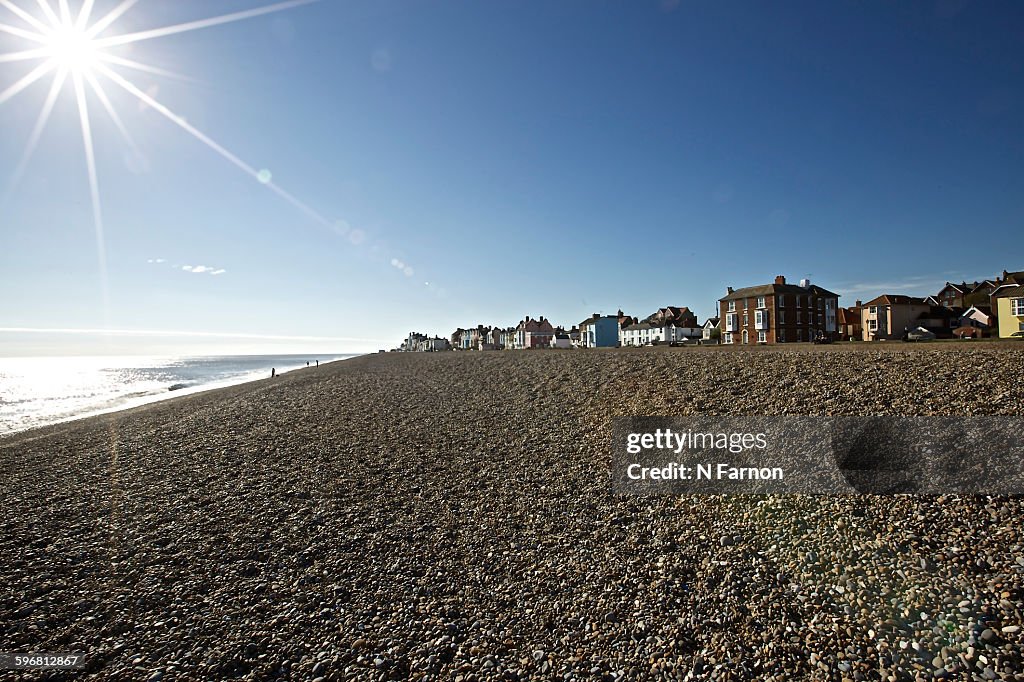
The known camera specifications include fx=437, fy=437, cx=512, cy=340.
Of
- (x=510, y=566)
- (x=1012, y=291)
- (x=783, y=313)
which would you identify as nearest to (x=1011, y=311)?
(x=1012, y=291)

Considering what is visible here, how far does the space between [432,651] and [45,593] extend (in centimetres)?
632

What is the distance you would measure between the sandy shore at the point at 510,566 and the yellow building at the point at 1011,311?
88.3ft

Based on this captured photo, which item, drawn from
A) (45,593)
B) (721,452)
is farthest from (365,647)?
(721,452)

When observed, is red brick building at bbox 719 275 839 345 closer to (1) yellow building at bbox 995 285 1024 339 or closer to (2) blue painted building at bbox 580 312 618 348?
(1) yellow building at bbox 995 285 1024 339

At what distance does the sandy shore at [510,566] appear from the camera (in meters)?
5.12

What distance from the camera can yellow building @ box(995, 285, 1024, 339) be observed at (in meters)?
30.3

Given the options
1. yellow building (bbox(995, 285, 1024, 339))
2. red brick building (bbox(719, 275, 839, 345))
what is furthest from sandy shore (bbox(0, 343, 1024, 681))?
red brick building (bbox(719, 275, 839, 345))

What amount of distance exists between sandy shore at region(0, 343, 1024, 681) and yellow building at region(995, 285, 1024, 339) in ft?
88.3

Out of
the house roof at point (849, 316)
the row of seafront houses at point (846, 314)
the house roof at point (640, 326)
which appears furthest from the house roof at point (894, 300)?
the house roof at point (640, 326)

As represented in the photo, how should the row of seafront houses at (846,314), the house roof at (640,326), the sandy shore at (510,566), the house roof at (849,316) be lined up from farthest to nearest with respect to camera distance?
the house roof at (640,326) → the house roof at (849,316) → the row of seafront houses at (846,314) → the sandy shore at (510,566)

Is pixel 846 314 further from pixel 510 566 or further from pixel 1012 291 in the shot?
pixel 510 566

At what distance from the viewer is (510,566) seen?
6.97m

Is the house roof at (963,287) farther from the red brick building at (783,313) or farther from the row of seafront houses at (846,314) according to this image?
the red brick building at (783,313)

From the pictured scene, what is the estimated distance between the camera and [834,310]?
49.4m
